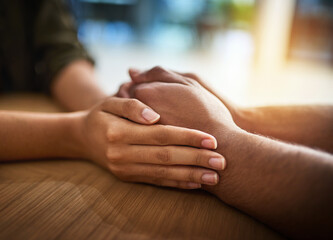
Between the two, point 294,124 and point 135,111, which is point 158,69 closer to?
point 135,111

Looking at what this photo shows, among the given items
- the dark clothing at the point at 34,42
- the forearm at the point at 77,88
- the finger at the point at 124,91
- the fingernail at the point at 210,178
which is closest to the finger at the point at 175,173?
the fingernail at the point at 210,178

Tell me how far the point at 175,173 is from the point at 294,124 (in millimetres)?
337

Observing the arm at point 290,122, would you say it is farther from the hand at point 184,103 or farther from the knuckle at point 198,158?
the knuckle at point 198,158

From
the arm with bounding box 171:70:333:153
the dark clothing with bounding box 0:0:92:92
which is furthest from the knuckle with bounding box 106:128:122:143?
the dark clothing with bounding box 0:0:92:92

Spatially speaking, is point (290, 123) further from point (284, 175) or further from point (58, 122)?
point (58, 122)

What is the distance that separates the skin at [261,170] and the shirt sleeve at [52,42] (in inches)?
24.7

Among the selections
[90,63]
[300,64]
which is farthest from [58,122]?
[300,64]

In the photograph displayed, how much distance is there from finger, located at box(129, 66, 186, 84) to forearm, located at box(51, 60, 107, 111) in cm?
31

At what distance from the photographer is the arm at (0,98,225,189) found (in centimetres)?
43

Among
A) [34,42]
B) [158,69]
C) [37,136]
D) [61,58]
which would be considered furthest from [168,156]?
[34,42]

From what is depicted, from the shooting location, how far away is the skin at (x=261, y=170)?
352mm

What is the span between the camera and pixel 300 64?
12.1 feet

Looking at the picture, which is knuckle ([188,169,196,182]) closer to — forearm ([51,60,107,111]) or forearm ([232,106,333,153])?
forearm ([232,106,333,153])

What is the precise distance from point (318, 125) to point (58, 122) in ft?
2.02
